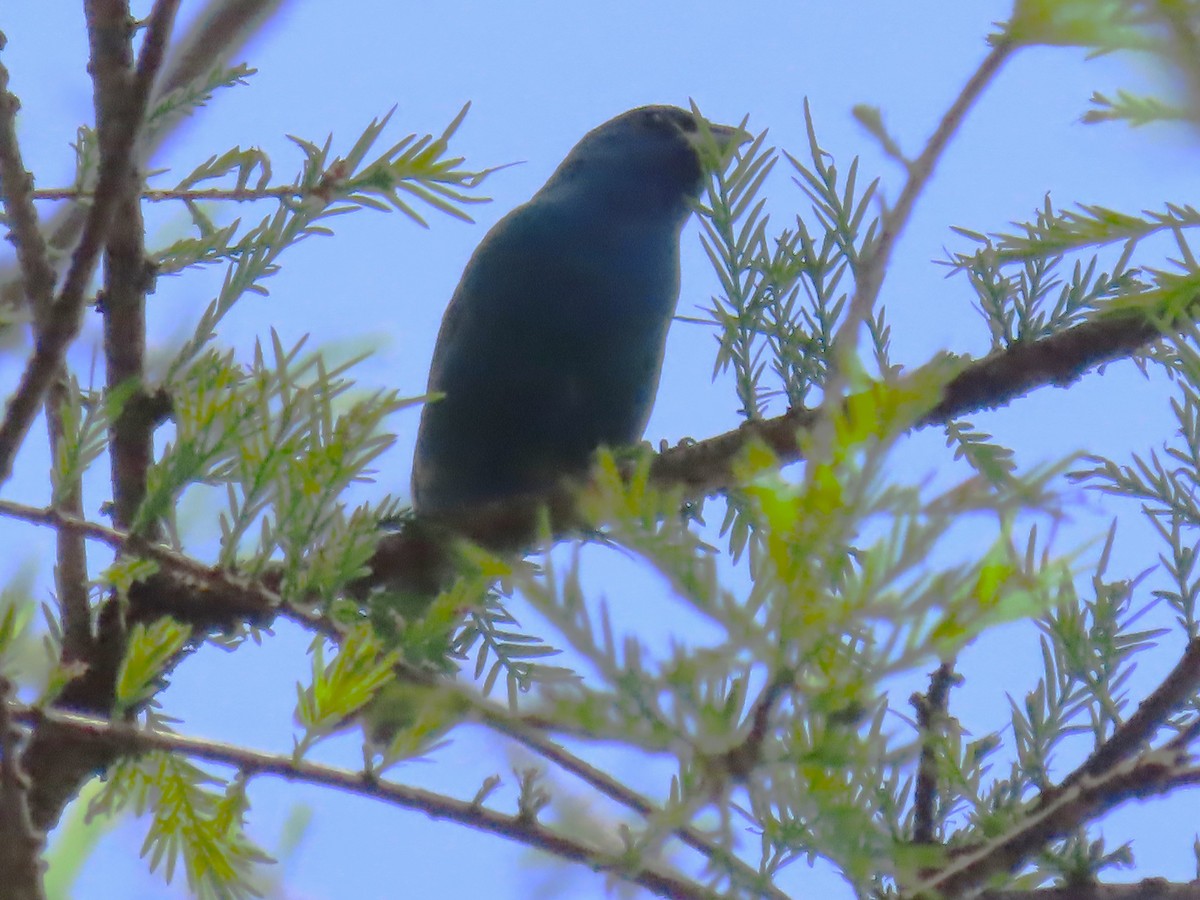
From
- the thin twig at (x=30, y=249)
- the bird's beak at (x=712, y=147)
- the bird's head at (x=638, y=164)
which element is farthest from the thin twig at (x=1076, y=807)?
the bird's head at (x=638, y=164)

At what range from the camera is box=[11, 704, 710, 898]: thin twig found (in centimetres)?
78

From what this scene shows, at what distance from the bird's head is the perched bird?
15cm

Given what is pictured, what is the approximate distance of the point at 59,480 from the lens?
0.86 m

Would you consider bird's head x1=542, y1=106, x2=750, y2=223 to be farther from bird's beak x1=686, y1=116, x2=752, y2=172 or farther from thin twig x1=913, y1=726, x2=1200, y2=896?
thin twig x1=913, y1=726, x2=1200, y2=896

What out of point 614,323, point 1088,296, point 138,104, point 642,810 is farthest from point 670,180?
point 642,810

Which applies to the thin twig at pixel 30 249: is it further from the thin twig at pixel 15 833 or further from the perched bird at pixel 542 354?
the perched bird at pixel 542 354

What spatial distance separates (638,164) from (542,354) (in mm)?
743

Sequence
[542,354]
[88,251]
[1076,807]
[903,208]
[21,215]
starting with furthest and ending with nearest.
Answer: [542,354], [21,215], [88,251], [1076,807], [903,208]

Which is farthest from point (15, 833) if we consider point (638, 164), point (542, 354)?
point (638, 164)

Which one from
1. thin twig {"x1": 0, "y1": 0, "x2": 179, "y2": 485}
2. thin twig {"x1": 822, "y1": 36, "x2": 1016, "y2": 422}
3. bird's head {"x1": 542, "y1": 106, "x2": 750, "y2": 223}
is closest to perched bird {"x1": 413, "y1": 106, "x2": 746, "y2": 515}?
Answer: bird's head {"x1": 542, "y1": 106, "x2": 750, "y2": 223}

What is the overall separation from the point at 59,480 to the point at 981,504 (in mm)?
577

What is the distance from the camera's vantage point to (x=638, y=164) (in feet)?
9.39

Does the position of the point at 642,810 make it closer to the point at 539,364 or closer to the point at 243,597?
the point at 243,597

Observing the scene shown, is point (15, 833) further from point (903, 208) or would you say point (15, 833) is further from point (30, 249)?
point (903, 208)
